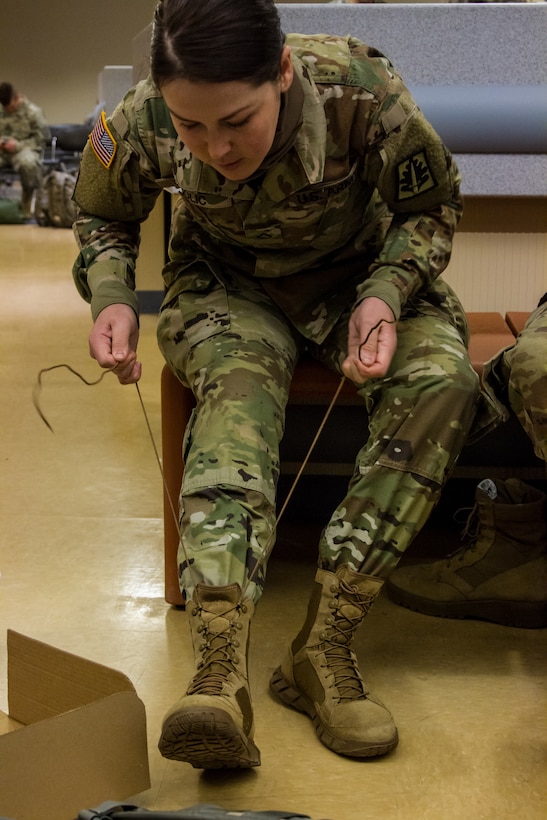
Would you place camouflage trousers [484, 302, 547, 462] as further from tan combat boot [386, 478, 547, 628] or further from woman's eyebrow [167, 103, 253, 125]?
woman's eyebrow [167, 103, 253, 125]

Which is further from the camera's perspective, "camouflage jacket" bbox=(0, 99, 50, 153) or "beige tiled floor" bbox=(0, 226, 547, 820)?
"camouflage jacket" bbox=(0, 99, 50, 153)

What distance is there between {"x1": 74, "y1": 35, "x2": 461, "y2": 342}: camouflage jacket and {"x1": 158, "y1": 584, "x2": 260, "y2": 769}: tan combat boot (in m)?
0.46

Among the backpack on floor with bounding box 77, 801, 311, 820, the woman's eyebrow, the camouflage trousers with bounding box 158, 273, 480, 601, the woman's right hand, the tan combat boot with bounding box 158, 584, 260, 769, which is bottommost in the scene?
the tan combat boot with bounding box 158, 584, 260, 769

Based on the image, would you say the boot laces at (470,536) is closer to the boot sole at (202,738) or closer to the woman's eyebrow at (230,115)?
the boot sole at (202,738)

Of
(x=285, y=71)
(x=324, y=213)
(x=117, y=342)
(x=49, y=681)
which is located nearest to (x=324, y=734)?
(x=49, y=681)

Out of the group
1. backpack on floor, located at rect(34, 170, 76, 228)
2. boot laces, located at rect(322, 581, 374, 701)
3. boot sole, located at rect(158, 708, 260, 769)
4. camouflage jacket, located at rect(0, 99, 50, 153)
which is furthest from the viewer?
camouflage jacket, located at rect(0, 99, 50, 153)

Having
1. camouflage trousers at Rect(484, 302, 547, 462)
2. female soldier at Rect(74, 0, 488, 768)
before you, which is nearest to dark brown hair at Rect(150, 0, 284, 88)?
female soldier at Rect(74, 0, 488, 768)

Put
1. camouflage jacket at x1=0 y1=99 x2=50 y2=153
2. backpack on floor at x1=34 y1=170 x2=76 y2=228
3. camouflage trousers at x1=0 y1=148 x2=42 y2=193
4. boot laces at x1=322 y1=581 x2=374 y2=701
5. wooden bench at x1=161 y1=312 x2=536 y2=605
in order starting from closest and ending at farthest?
1. boot laces at x1=322 y1=581 x2=374 y2=701
2. wooden bench at x1=161 y1=312 x2=536 y2=605
3. backpack on floor at x1=34 y1=170 x2=76 y2=228
4. camouflage trousers at x1=0 y1=148 x2=42 y2=193
5. camouflage jacket at x1=0 y1=99 x2=50 y2=153

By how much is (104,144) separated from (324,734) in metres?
0.86

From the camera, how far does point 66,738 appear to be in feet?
3.50

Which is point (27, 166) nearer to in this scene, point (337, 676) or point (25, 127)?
point (25, 127)

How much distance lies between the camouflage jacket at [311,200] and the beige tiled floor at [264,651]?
50 centimetres

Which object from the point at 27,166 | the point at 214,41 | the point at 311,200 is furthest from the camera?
the point at 27,166

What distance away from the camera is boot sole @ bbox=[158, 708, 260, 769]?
43.8 inches
